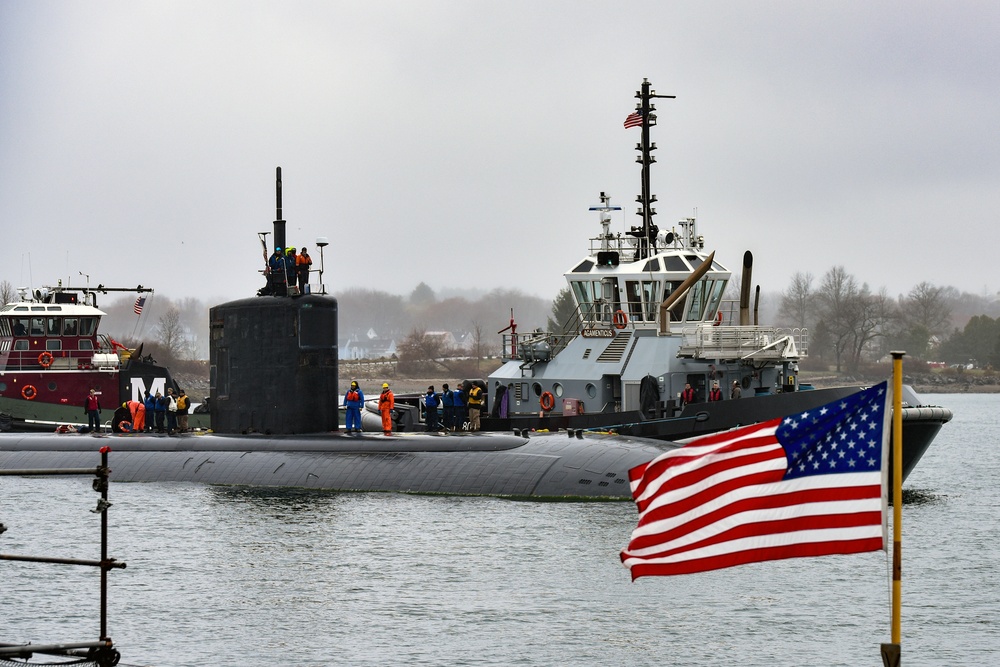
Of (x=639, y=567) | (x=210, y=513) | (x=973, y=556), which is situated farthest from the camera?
(x=210, y=513)

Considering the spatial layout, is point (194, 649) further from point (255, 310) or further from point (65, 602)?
point (255, 310)

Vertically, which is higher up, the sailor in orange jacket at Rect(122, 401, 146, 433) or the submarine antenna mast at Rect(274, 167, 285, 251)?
the submarine antenna mast at Rect(274, 167, 285, 251)

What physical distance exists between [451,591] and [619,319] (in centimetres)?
1680

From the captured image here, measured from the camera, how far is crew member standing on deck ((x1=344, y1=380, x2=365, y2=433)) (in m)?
31.9

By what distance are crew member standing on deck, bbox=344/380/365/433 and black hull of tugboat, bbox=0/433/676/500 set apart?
83 centimetres

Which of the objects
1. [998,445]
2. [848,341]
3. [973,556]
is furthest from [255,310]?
[848,341]

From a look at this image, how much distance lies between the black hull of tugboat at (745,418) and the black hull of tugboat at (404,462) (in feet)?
8.87

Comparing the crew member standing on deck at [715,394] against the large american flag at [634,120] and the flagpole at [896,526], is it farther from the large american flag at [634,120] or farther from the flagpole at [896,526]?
the flagpole at [896,526]

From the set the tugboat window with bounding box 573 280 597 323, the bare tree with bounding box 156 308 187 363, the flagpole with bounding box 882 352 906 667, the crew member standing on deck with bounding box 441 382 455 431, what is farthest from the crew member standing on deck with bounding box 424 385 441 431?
the bare tree with bounding box 156 308 187 363

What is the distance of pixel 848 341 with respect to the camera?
378 ft

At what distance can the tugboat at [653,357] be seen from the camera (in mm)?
32562

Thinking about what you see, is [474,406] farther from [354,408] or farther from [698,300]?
[698,300]

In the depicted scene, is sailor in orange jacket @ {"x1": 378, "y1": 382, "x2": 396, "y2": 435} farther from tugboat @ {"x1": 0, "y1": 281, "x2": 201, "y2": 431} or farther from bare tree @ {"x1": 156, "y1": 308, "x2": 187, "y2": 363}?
bare tree @ {"x1": 156, "y1": 308, "x2": 187, "y2": 363}

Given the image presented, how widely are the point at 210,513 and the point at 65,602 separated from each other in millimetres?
8282
